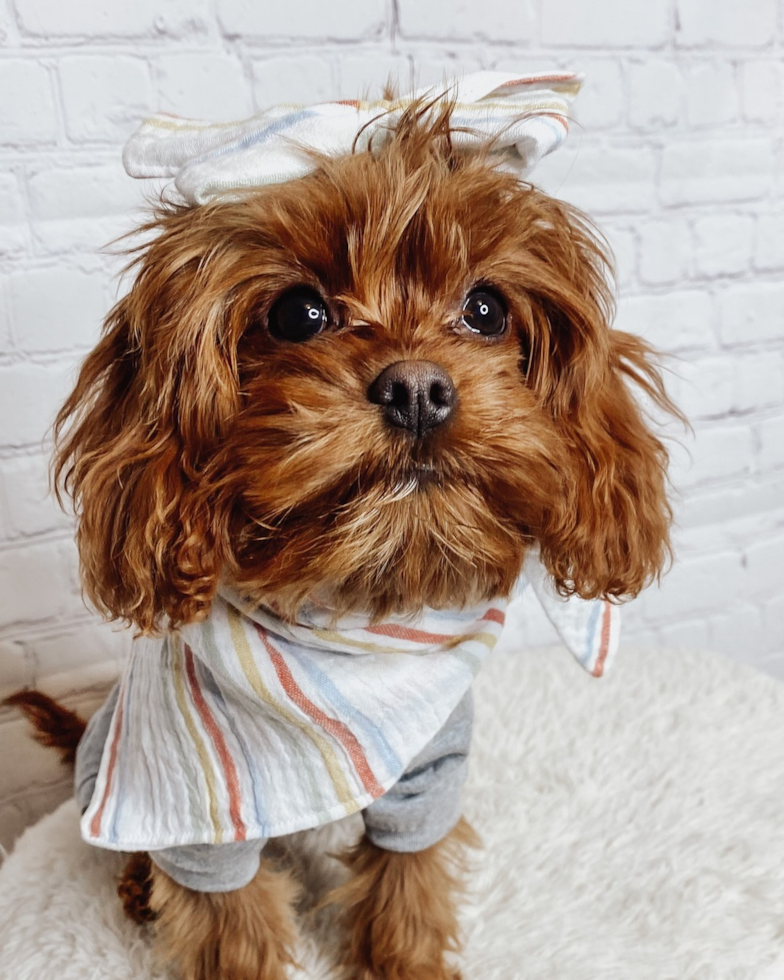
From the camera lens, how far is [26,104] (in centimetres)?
108

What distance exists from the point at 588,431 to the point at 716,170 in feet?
2.79

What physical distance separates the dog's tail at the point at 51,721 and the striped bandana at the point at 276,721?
1.09 feet

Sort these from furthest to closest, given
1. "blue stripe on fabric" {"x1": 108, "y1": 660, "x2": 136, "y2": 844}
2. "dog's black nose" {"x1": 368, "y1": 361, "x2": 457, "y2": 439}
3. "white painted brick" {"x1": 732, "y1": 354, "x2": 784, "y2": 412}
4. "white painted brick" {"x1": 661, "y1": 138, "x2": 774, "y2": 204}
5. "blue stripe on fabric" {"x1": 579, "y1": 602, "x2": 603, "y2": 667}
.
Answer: "white painted brick" {"x1": 732, "y1": 354, "x2": 784, "y2": 412}
"white painted brick" {"x1": 661, "y1": 138, "x2": 774, "y2": 204}
"blue stripe on fabric" {"x1": 579, "y1": 602, "x2": 603, "y2": 667}
"blue stripe on fabric" {"x1": 108, "y1": 660, "x2": 136, "y2": 844}
"dog's black nose" {"x1": 368, "y1": 361, "x2": 457, "y2": 439}

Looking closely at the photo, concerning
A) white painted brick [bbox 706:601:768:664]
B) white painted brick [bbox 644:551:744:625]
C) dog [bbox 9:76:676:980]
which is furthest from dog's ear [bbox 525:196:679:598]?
white painted brick [bbox 706:601:768:664]

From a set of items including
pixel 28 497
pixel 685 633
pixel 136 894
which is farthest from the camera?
pixel 685 633

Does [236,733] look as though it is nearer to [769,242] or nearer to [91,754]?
[91,754]

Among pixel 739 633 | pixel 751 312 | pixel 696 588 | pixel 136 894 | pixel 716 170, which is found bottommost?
pixel 739 633


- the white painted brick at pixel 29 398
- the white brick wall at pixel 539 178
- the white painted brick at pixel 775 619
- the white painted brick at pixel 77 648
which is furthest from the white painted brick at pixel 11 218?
the white painted brick at pixel 775 619

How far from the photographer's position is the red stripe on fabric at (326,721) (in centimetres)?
77

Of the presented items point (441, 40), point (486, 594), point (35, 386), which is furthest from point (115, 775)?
point (441, 40)

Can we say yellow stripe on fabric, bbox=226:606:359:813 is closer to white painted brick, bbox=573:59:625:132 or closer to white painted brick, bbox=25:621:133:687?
white painted brick, bbox=25:621:133:687

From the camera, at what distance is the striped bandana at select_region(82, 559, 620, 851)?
776 mm

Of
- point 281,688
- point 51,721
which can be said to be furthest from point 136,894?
point 281,688

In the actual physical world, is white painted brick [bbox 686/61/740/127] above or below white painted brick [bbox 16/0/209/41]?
below
